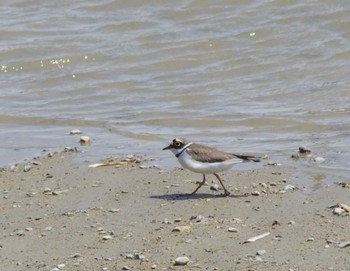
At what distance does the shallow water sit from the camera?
11148mm

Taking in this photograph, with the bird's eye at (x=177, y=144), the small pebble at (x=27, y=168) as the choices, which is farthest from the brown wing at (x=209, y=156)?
the small pebble at (x=27, y=168)

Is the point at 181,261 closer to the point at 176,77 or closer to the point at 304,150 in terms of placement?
the point at 304,150

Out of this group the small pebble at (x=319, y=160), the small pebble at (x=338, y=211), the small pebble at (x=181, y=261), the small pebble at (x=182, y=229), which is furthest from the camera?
the small pebble at (x=319, y=160)

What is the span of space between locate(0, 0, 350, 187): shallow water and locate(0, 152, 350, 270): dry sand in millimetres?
668

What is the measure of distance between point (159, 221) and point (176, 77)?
6.33 metres

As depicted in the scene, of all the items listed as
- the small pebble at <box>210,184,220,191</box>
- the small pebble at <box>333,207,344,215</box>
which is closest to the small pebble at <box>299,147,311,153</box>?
the small pebble at <box>210,184,220,191</box>

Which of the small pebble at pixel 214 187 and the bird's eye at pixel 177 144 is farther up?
the bird's eye at pixel 177 144

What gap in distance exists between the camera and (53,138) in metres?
11.4

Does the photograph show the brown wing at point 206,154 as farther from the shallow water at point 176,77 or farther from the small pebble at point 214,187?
the shallow water at point 176,77

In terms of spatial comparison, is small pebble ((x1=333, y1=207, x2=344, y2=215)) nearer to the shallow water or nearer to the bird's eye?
the shallow water

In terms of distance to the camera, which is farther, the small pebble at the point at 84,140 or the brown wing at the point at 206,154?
the small pebble at the point at 84,140

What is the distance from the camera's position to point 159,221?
321 inches

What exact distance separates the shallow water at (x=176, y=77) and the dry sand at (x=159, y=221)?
0.67 m

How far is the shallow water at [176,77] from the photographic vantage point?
36.6 feet
